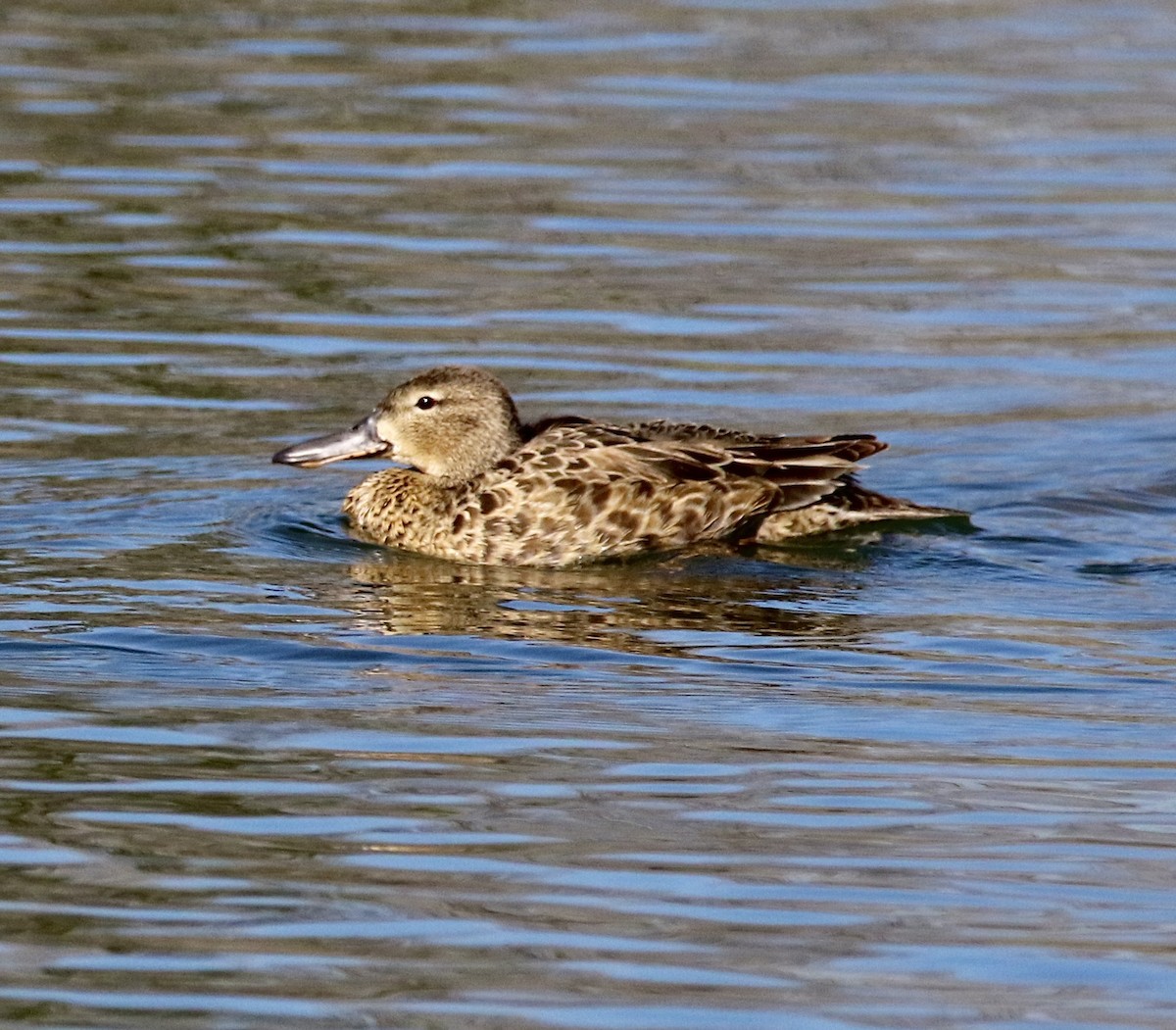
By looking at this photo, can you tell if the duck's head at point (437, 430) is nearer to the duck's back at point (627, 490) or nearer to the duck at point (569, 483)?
the duck at point (569, 483)

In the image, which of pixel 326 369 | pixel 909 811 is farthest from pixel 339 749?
pixel 326 369

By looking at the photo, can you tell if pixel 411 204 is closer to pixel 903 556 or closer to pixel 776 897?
pixel 903 556

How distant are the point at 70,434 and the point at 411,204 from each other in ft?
14.0

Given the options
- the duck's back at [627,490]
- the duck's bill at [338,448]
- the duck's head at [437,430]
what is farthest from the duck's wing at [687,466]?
the duck's bill at [338,448]

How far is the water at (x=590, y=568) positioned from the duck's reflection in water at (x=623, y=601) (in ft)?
0.13

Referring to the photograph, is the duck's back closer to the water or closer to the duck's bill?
the water

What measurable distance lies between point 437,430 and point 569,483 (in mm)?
652

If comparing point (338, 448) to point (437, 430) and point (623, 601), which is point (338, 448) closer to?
point (437, 430)

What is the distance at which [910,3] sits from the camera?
66.6ft

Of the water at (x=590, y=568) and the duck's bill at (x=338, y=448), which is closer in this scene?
the water at (x=590, y=568)

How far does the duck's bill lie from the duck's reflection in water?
0.48 metres

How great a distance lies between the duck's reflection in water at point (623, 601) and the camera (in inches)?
331

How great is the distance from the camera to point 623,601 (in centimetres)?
904

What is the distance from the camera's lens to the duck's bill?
10.1 meters
